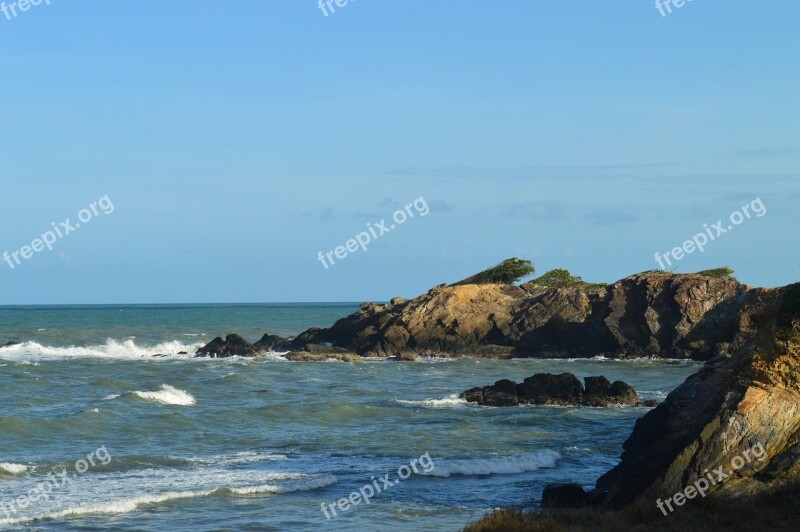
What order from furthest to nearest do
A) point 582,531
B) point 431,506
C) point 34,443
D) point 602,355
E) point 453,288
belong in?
point 453,288 → point 602,355 → point 34,443 → point 431,506 → point 582,531

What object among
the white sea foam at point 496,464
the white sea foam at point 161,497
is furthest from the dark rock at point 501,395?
the white sea foam at point 161,497

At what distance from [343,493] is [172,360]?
46011 millimetres

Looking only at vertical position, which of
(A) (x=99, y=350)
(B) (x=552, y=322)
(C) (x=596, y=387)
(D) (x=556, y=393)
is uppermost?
(B) (x=552, y=322)

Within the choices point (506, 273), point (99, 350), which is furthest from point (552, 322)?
point (99, 350)

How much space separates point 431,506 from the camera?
63.3 ft

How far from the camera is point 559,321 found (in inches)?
2494

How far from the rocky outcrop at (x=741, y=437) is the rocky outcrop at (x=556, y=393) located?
18.6m

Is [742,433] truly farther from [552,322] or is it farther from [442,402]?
[552,322]

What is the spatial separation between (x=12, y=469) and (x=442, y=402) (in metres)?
→ 17.5

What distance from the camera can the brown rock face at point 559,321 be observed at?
5966 centimetres

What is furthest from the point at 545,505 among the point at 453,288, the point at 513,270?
the point at 513,270

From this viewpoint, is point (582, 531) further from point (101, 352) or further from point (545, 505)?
point (101, 352)

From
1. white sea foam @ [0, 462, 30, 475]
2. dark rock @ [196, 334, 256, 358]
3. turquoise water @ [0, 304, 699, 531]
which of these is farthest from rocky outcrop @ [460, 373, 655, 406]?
dark rock @ [196, 334, 256, 358]

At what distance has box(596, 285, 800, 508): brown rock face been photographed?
52.9ft
